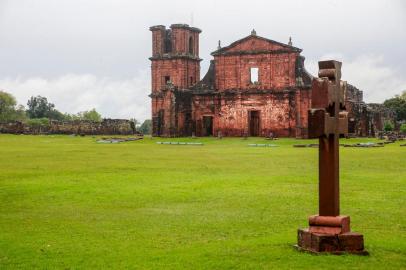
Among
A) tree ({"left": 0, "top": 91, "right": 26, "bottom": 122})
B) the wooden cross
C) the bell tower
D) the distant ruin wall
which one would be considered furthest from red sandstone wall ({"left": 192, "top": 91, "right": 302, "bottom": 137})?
tree ({"left": 0, "top": 91, "right": 26, "bottom": 122})

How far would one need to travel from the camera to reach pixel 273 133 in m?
46.9

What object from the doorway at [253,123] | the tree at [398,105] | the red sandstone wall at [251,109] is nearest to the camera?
the red sandstone wall at [251,109]

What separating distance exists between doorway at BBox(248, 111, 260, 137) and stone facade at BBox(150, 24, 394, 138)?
8 cm

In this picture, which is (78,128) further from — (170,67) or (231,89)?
(231,89)

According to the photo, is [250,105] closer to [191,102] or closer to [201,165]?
[191,102]

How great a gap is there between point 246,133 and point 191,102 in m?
5.79

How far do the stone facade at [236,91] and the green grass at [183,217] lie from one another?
29367mm

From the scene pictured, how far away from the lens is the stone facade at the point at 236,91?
46781mm

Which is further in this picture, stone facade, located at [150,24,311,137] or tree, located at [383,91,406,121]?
tree, located at [383,91,406,121]

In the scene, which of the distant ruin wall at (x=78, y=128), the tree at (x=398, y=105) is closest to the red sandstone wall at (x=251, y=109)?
the distant ruin wall at (x=78, y=128)

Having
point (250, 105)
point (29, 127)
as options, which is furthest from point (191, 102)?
point (29, 127)

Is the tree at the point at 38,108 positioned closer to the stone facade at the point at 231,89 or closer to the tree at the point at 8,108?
the tree at the point at 8,108

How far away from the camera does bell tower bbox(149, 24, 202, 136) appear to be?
49.3m

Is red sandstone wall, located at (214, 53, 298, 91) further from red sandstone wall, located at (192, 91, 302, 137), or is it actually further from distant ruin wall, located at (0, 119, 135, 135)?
distant ruin wall, located at (0, 119, 135, 135)
